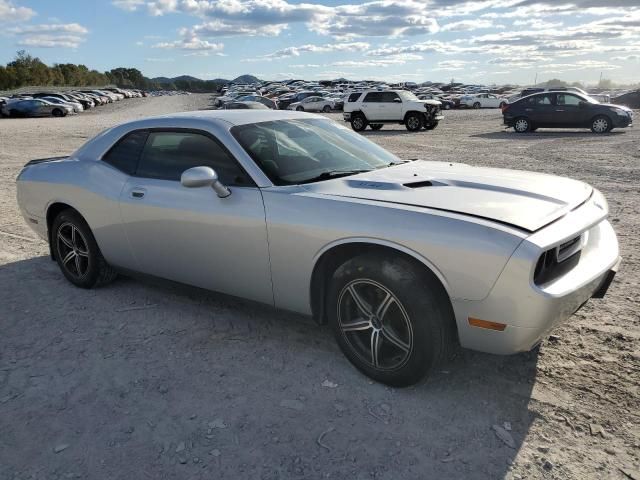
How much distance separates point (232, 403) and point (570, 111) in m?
19.7

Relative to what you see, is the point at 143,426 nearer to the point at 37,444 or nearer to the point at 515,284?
the point at 37,444

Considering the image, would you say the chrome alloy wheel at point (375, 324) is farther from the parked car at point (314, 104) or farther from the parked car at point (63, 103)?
the parked car at point (63, 103)

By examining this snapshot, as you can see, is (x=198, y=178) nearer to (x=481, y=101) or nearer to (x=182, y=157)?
(x=182, y=157)

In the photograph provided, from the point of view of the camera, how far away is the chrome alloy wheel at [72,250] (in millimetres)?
4719

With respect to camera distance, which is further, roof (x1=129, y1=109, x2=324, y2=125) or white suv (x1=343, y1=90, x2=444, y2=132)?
white suv (x1=343, y1=90, x2=444, y2=132)

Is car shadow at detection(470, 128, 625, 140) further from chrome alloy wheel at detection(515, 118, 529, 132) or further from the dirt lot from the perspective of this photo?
the dirt lot

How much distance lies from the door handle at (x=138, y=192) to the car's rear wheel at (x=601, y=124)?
19.0 metres

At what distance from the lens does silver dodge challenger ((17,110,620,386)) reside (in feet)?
8.95

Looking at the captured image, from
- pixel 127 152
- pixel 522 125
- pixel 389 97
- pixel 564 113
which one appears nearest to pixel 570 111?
pixel 564 113

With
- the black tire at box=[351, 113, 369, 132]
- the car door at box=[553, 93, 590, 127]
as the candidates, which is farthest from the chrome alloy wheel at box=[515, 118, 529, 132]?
the black tire at box=[351, 113, 369, 132]

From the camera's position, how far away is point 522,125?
2036 cm

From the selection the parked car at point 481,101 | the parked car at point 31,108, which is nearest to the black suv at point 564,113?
the parked car at point 481,101

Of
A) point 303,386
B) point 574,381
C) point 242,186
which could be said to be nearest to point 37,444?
point 303,386

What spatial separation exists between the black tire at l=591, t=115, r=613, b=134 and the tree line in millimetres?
95465
